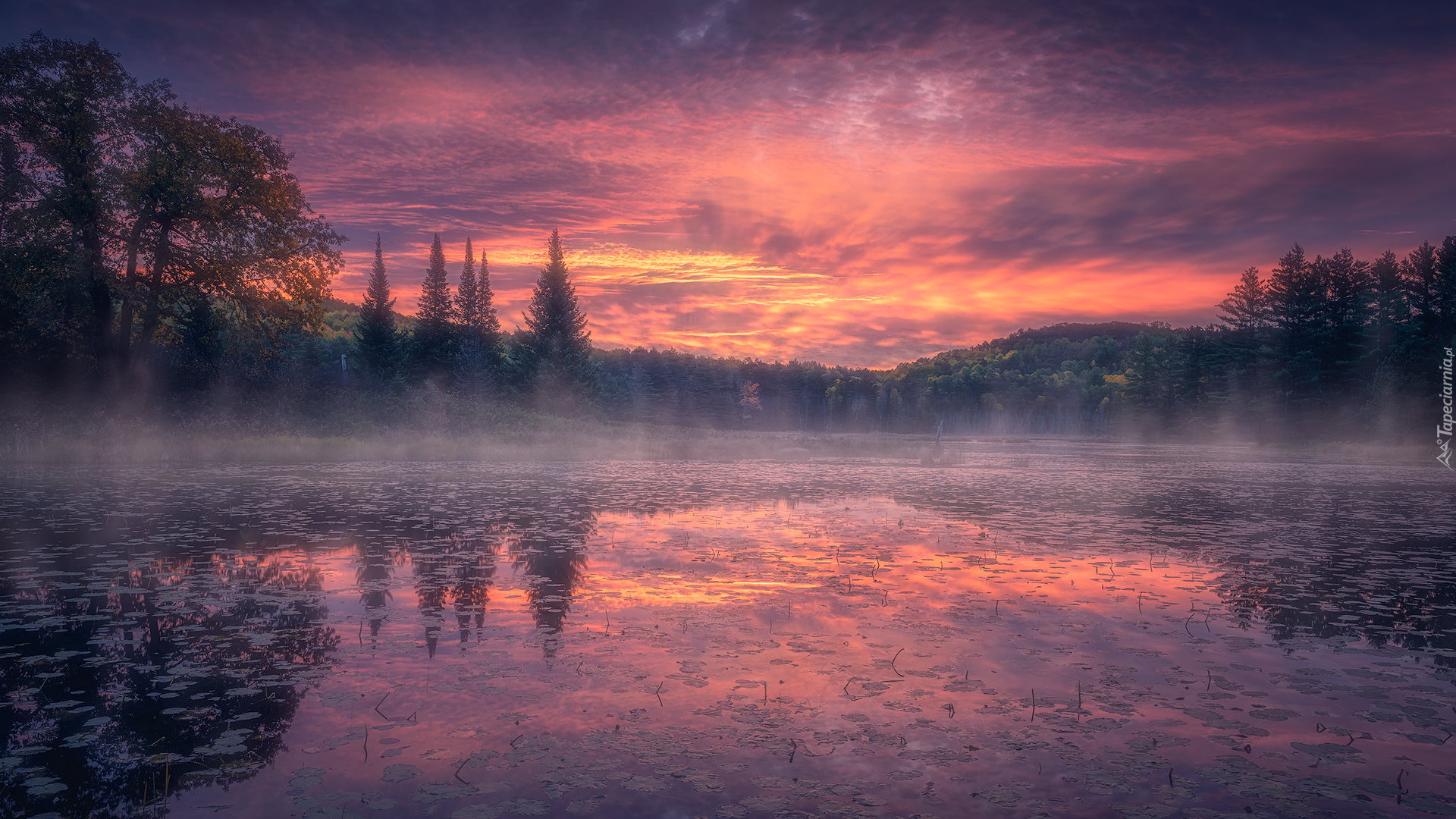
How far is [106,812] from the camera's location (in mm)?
4148

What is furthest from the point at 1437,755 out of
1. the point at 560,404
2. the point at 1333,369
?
the point at 1333,369

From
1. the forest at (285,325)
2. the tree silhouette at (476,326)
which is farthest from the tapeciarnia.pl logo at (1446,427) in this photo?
the tree silhouette at (476,326)

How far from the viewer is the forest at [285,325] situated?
2788cm

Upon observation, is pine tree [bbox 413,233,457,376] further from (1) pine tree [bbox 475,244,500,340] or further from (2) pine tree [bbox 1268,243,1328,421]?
(2) pine tree [bbox 1268,243,1328,421]

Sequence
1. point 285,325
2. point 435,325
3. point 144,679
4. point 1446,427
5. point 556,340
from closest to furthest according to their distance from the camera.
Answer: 1. point 144,679
2. point 285,325
3. point 1446,427
4. point 556,340
5. point 435,325

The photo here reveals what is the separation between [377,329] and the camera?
69.6 meters

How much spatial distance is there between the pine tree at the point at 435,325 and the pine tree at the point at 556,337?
1172 centimetres

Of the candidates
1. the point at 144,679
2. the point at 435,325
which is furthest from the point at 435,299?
the point at 144,679

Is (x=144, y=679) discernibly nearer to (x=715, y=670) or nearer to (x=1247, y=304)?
(x=715, y=670)

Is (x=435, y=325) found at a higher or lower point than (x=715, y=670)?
higher

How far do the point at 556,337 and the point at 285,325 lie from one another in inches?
1304

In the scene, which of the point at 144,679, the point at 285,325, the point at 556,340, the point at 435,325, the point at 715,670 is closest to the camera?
the point at 144,679

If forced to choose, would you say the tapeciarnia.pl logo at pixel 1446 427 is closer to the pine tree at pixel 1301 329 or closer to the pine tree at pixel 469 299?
the pine tree at pixel 1301 329

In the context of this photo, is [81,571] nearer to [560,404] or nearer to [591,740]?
[591,740]
